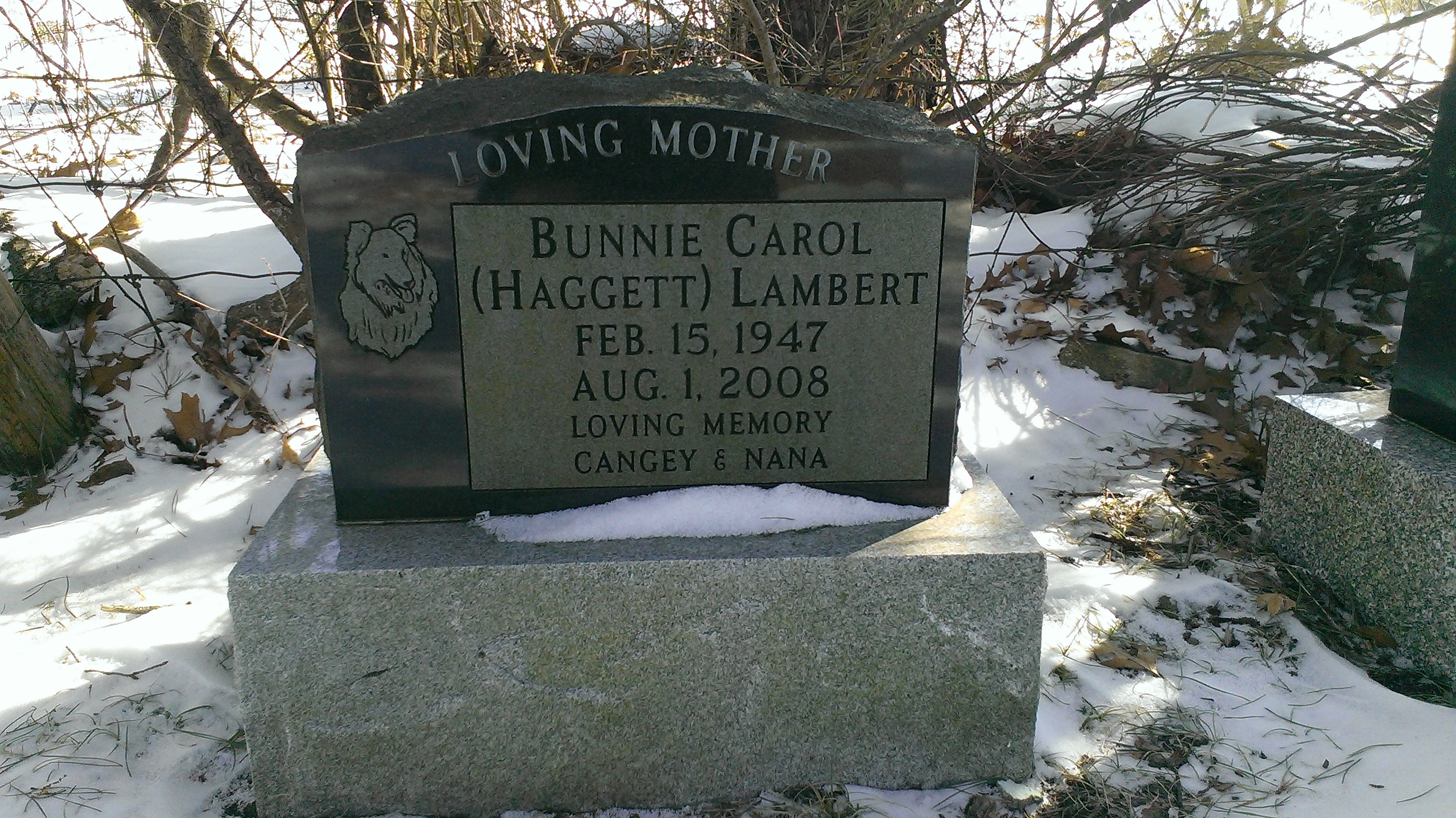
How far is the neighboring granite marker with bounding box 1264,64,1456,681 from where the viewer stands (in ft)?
8.59

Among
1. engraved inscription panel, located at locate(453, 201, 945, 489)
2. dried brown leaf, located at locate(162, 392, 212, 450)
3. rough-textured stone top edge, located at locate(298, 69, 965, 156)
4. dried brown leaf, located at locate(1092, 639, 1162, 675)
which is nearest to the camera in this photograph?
rough-textured stone top edge, located at locate(298, 69, 965, 156)

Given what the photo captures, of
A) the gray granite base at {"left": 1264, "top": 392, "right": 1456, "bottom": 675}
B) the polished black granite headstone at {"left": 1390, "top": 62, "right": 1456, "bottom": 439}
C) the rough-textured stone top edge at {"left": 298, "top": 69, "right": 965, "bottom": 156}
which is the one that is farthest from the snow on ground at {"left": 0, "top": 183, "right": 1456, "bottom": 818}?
the rough-textured stone top edge at {"left": 298, "top": 69, "right": 965, "bottom": 156}

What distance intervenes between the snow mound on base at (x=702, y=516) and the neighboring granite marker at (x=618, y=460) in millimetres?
45

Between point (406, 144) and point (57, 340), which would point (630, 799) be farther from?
point (57, 340)

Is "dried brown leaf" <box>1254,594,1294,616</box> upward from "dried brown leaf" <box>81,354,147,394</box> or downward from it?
downward

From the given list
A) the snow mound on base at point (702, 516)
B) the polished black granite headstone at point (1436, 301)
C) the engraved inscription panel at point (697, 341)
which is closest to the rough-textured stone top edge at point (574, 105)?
the engraved inscription panel at point (697, 341)

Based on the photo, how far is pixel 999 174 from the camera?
484 centimetres

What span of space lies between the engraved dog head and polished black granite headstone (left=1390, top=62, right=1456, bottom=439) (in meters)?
2.70

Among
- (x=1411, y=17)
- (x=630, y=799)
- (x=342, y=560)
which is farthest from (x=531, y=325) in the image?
(x=1411, y=17)

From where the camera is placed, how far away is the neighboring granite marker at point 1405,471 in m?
2.62

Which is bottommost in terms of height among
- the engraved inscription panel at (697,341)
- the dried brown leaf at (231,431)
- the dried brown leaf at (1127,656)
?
the dried brown leaf at (1127,656)

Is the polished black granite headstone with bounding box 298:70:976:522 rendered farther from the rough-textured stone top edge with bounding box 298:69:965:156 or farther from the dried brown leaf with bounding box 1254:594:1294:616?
the dried brown leaf with bounding box 1254:594:1294:616

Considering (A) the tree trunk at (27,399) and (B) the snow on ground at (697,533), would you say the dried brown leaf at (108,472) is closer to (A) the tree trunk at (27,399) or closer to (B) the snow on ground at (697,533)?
(B) the snow on ground at (697,533)

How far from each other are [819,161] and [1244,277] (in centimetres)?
297
